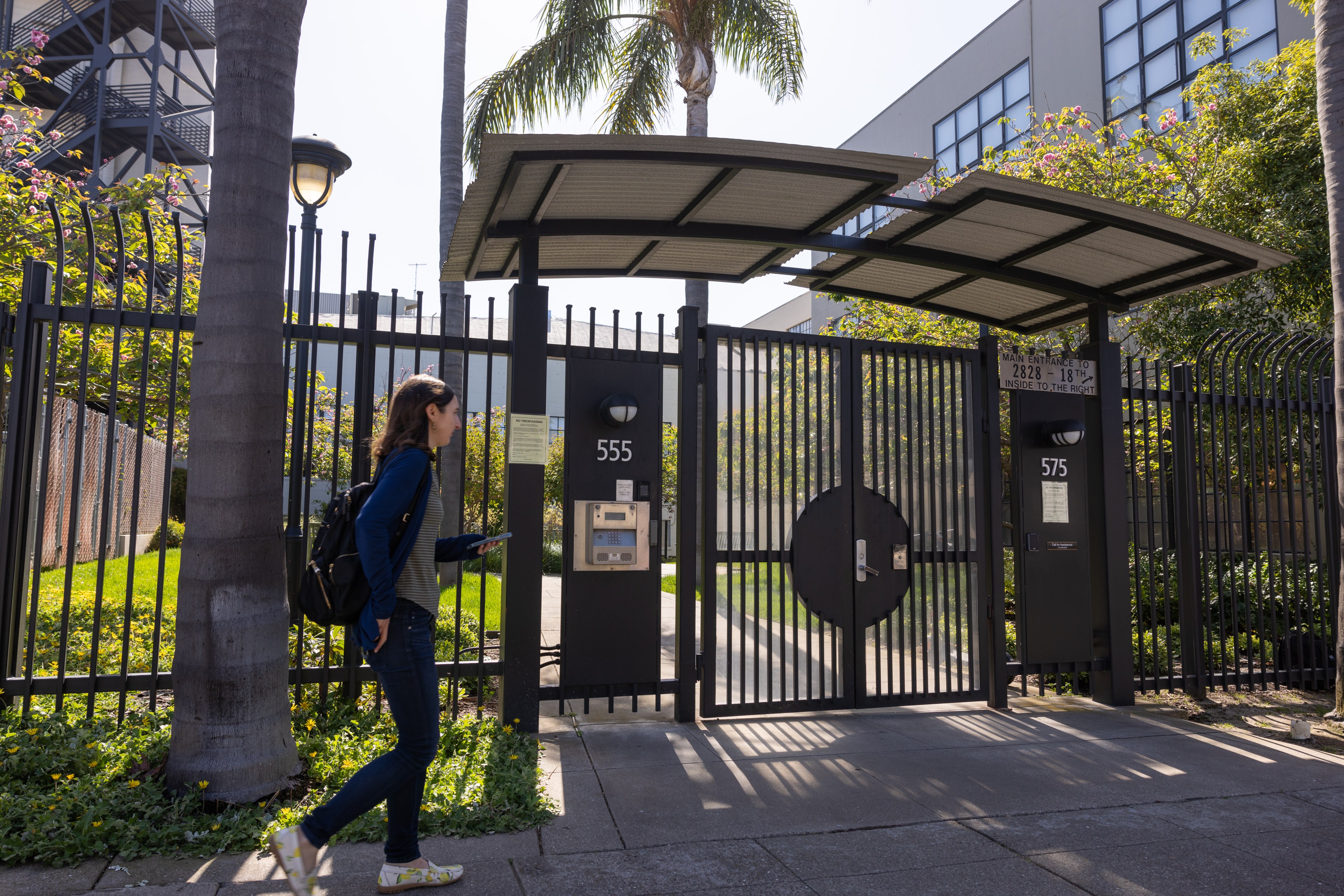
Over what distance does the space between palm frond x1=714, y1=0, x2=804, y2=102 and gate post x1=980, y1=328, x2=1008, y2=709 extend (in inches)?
329

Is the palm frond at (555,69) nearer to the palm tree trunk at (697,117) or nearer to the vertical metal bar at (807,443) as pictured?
the palm tree trunk at (697,117)

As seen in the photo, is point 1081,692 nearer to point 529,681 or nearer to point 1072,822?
point 1072,822

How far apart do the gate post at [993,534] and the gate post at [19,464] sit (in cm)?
614

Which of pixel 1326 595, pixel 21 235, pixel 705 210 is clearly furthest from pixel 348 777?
pixel 1326 595

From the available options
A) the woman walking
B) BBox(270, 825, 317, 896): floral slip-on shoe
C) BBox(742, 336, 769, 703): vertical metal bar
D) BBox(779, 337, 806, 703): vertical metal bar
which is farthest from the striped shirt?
BBox(779, 337, 806, 703): vertical metal bar

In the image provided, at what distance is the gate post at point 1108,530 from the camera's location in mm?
6621

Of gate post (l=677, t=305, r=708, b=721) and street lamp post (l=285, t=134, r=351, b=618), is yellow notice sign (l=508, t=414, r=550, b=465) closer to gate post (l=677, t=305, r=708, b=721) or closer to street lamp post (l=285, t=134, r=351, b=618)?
gate post (l=677, t=305, r=708, b=721)

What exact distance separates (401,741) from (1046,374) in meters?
5.60

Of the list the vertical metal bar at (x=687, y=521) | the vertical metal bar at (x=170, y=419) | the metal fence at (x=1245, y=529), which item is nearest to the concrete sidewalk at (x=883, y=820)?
the vertical metal bar at (x=687, y=521)

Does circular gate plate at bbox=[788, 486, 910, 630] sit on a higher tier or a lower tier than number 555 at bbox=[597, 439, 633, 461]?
lower

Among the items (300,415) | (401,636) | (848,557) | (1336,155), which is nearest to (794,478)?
(848,557)

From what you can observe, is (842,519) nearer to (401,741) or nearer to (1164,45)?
(401,741)

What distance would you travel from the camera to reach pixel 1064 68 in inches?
739

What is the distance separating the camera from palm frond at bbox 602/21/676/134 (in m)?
13.4
